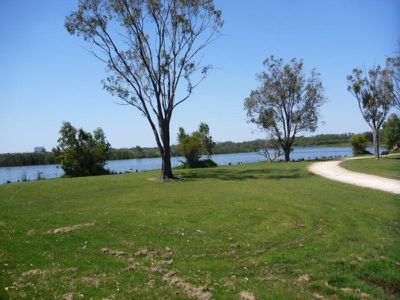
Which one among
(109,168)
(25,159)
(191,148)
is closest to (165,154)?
(191,148)

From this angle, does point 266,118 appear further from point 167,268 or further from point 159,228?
point 167,268

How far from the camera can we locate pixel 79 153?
36.9 m

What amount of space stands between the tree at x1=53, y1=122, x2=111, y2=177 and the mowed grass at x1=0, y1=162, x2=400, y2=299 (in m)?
20.7

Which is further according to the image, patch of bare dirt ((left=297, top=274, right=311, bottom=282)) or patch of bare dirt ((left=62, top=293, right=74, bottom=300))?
patch of bare dirt ((left=297, top=274, right=311, bottom=282))

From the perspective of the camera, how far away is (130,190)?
1912 cm

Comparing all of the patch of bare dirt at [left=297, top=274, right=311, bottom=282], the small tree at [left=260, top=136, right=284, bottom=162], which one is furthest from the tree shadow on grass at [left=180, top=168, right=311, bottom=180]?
the small tree at [left=260, top=136, right=284, bottom=162]

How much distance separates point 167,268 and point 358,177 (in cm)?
1820

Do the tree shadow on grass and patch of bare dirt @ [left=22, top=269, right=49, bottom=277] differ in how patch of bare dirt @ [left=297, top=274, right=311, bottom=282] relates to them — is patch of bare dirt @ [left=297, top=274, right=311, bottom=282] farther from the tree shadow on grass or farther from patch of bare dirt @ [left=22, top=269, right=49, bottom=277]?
the tree shadow on grass

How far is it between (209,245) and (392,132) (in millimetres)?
60190

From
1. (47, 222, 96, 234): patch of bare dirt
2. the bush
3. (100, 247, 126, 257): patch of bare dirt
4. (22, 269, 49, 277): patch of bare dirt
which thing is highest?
the bush

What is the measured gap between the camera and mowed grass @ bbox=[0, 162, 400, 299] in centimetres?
688

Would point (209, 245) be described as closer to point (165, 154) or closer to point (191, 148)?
point (165, 154)

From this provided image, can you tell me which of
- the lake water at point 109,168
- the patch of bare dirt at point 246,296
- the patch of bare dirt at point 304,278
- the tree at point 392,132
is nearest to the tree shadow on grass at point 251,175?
the lake water at point 109,168

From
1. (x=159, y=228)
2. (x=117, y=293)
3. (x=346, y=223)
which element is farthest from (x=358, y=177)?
(x=117, y=293)
